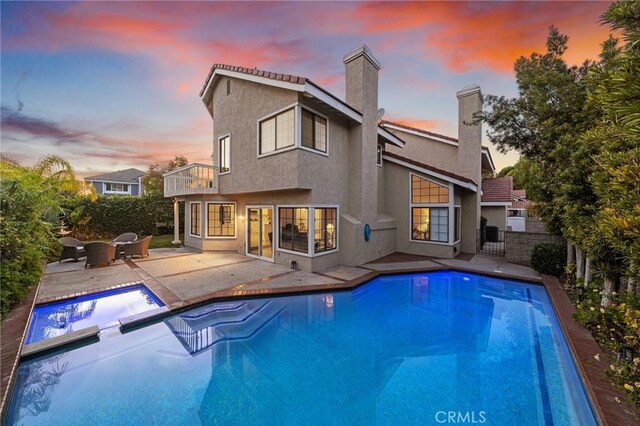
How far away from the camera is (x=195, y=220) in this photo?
52.1 ft

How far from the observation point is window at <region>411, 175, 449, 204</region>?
13293mm

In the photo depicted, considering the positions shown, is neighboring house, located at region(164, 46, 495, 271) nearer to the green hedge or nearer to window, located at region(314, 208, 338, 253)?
window, located at region(314, 208, 338, 253)

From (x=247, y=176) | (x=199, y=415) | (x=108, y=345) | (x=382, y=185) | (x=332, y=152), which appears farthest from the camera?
(x=382, y=185)

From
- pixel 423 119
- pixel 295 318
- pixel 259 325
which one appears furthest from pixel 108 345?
pixel 423 119

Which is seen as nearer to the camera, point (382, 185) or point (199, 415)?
point (199, 415)

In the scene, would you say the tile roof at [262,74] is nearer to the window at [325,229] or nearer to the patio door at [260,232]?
the window at [325,229]

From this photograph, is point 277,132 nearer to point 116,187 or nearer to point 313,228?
point 313,228

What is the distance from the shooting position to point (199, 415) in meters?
3.80

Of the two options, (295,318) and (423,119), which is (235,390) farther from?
(423,119)

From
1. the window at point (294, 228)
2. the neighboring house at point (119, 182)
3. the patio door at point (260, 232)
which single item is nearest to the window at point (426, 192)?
the window at point (294, 228)

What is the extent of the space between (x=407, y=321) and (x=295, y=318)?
3103 mm

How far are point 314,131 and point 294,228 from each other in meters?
4.08

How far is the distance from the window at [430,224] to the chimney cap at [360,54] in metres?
7.79

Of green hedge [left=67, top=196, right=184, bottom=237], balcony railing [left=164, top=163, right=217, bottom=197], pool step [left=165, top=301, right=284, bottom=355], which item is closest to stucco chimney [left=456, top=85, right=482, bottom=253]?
pool step [left=165, top=301, right=284, bottom=355]
